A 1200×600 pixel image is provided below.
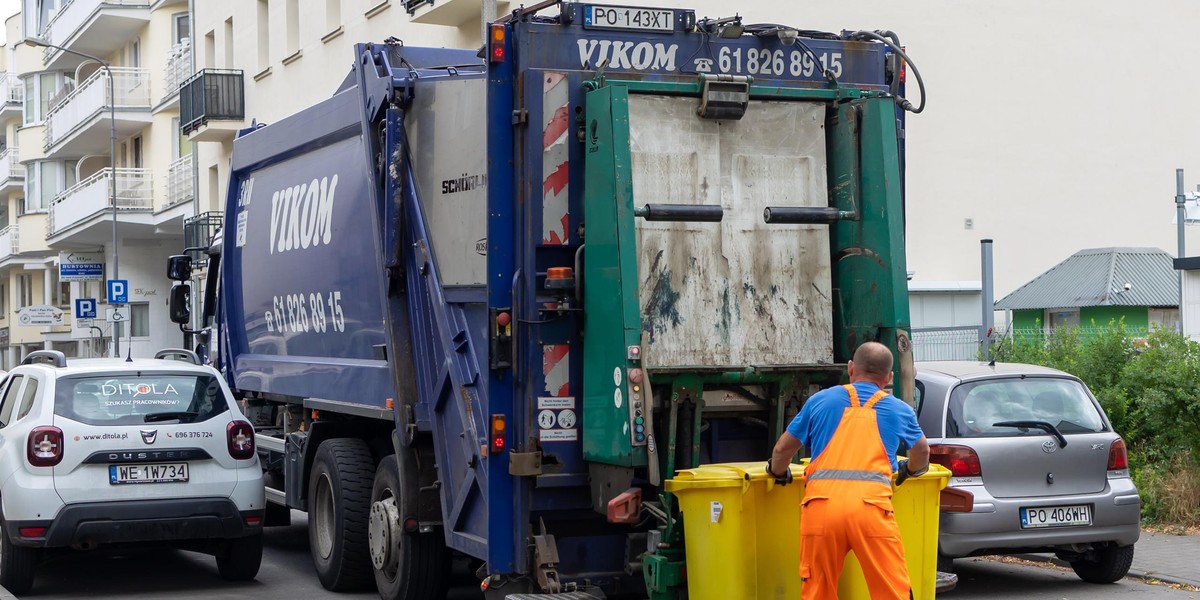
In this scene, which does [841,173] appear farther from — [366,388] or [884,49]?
[366,388]

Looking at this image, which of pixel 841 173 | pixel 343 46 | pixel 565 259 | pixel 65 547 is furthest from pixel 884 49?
pixel 343 46

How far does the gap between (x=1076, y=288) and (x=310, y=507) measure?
1706 cm

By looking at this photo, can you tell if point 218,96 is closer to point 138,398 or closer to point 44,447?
point 138,398

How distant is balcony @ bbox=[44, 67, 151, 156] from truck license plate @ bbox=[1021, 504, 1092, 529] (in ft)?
114

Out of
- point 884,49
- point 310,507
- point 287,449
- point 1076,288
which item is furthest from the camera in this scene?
point 1076,288

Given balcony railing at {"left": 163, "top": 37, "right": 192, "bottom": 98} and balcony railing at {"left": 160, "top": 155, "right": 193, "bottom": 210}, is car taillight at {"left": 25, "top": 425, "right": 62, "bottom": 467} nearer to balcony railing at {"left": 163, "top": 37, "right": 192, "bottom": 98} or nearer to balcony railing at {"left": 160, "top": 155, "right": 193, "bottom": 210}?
balcony railing at {"left": 160, "top": 155, "right": 193, "bottom": 210}

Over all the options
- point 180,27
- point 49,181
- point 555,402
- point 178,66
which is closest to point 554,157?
point 555,402

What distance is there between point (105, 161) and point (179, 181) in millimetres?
12341

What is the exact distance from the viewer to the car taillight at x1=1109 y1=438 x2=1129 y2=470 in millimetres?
9594

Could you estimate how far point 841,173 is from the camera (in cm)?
757

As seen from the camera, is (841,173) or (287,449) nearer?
(841,173)

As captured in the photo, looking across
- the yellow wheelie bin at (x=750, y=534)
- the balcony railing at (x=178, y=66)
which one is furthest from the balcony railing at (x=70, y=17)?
the yellow wheelie bin at (x=750, y=534)

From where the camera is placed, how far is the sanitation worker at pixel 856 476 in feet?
19.9

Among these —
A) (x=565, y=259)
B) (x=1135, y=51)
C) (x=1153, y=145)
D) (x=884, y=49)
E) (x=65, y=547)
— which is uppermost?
(x=1135, y=51)
